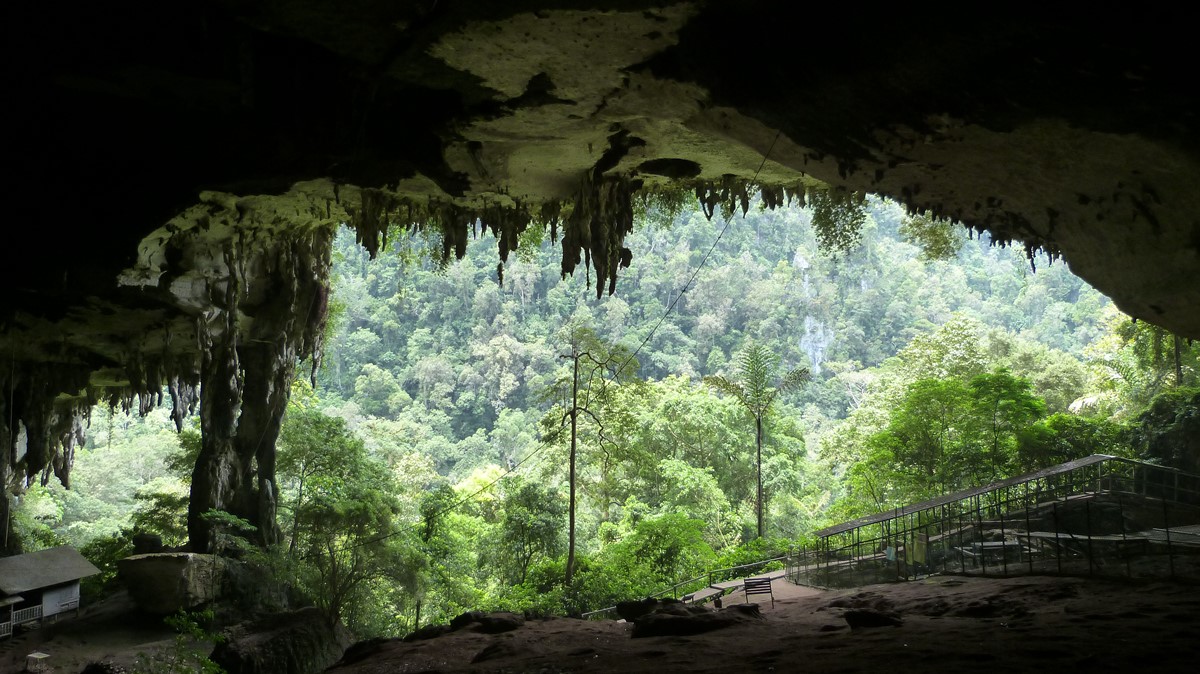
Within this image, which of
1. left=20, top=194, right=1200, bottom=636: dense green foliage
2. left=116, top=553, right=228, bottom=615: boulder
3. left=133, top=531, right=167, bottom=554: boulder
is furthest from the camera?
left=20, top=194, right=1200, bottom=636: dense green foliage

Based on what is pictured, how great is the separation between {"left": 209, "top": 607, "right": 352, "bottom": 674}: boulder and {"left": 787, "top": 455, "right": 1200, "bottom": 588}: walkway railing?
863 centimetres

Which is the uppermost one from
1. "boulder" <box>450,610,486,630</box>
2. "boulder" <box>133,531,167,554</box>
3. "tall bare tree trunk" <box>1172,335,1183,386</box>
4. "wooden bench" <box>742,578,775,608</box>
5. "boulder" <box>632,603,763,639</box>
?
"tall bare tree trunk" <box>1172,335,1183,386</box>

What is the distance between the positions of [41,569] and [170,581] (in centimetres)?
267

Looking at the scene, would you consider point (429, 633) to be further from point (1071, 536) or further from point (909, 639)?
point (1071, 536)

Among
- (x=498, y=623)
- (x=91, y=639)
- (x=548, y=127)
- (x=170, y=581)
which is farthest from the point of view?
(x=170, y=581)

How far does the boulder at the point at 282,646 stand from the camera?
36.4 ft

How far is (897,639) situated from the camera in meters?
7.44

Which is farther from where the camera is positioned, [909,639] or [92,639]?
[92,639]

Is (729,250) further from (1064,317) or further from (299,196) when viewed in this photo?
(299,196)

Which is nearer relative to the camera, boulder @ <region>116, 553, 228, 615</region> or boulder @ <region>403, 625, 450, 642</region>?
boulder @ <region>403, 625, 450, 642</region>

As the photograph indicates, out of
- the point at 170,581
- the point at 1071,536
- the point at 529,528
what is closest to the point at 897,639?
the point at 1071,536

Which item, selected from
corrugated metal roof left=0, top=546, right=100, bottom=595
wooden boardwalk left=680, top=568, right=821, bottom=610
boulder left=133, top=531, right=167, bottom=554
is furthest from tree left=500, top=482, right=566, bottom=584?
corrugated metal roof left=0, top=546, right=100, bottom=595

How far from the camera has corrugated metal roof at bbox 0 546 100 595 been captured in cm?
1392

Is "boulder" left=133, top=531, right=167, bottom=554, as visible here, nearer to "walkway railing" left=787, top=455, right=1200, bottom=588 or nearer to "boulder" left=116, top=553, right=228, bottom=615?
"boulder" left=116, top=553, right=228, bottom=615
